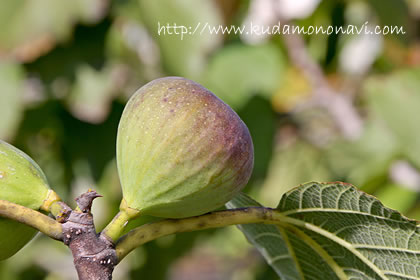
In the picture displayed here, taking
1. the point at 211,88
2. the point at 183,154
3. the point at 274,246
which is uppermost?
the point at 183,154

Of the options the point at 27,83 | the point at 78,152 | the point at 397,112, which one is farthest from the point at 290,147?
the point at 27,83

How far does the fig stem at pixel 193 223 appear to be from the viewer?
0.65m

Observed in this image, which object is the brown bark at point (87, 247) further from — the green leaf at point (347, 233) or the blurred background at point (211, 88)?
the blurred background at point (211, 88)

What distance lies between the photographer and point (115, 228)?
0.65 m

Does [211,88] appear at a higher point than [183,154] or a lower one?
lower

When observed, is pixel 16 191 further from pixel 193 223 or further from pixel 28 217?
pixel 193 223

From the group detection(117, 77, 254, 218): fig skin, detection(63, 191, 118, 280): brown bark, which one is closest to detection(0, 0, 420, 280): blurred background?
detection(117, 77, 254, 218): fig skin

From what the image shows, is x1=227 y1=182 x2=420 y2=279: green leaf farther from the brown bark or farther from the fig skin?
the brown bark

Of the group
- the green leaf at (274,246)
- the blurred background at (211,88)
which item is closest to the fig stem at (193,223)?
the green leaf at (274,246)

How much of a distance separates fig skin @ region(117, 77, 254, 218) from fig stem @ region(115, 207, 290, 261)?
2 centimetres

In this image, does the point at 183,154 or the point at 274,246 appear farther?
the point at 274,246

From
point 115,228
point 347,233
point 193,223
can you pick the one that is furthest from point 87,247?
point 347,233

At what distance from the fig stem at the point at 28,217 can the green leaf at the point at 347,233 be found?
0.98ft

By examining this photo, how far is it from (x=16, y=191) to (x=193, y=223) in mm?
211
